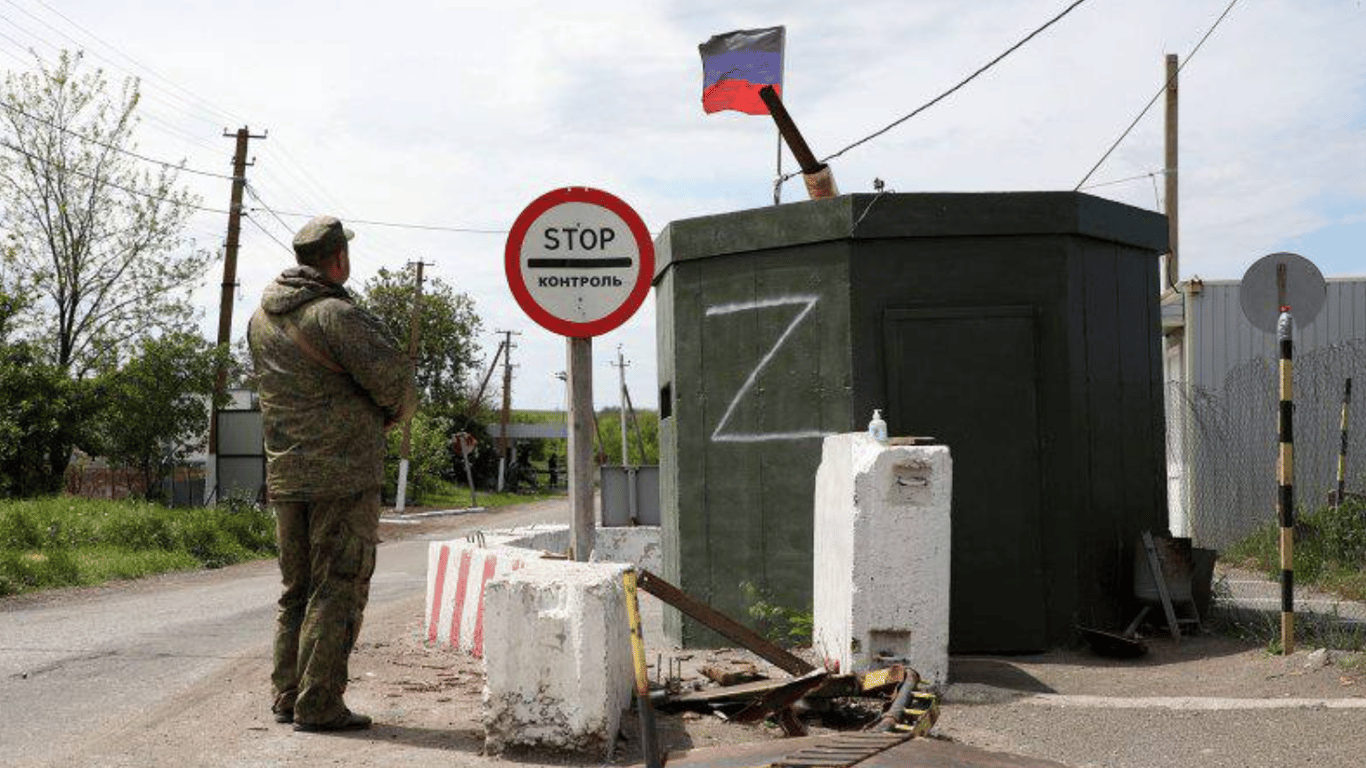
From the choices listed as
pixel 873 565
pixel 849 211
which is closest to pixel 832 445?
pixel 873 565

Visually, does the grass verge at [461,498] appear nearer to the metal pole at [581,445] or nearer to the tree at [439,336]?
the tree at [439,336]

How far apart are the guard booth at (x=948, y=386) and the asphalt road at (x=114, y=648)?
10.7ft

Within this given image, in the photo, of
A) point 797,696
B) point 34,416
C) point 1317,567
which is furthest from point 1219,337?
point 34,416

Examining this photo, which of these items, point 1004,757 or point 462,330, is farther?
point 462,330

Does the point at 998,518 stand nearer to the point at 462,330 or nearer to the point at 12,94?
the point at 12,94

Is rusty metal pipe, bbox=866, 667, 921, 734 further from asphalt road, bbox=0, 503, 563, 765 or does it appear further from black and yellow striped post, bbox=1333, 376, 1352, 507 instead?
black and yellow striped post, bbox=1333, 376, 1352, 507

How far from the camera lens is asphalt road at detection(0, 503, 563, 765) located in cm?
670

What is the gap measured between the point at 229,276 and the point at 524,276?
27.1m

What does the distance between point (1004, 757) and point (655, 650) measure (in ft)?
13.1

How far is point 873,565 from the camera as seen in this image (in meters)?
6.94

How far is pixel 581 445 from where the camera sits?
6.83 meters

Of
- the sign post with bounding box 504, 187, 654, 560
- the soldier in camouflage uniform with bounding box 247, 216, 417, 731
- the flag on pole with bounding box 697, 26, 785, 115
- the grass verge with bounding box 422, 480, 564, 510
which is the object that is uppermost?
the flag on pole with bounding box 697, 26, 785, 115

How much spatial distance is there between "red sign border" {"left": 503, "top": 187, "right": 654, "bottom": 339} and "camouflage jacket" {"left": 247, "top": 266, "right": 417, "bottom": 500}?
73 centimetres

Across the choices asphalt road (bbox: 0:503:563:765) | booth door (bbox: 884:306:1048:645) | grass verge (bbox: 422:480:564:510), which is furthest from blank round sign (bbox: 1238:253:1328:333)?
grass verge (bbox: 422:480:564:510)
